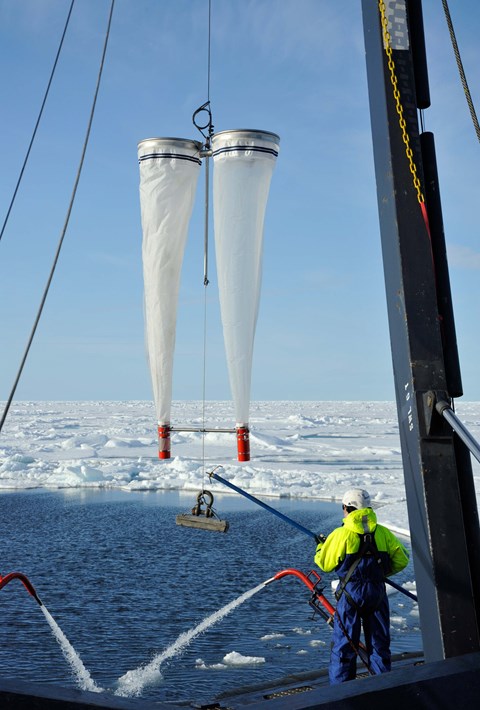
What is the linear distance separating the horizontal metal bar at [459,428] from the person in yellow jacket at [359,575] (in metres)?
1.58

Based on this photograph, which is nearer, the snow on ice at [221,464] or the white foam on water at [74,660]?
the white foam on water at [74,660]

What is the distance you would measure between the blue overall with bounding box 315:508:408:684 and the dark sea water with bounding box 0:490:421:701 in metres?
3.35

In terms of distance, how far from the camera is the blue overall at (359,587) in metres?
4.09

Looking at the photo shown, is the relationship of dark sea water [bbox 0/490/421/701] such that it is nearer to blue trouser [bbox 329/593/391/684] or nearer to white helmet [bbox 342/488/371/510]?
blue trouser [bbox 329/593/391/684]

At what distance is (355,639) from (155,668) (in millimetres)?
4365

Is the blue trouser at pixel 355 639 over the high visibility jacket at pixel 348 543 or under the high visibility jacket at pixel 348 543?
under

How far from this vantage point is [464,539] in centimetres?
Answer: 261

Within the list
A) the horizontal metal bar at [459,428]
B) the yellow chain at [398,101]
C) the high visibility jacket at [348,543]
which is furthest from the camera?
the high visibility jacket at [348,543]

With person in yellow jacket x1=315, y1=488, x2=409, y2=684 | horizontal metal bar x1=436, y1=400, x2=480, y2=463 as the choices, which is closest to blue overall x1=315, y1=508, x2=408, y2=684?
person in yellow jacket x1=315, y1=488, x2=409, y2=684

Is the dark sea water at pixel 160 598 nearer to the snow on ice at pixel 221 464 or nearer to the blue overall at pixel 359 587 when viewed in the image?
the snow on ice at pixel 221 464

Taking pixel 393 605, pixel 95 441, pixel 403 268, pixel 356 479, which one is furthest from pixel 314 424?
pixel 403 268

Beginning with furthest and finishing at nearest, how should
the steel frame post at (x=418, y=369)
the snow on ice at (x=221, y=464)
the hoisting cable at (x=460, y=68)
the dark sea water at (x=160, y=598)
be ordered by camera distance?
the snow on ice at (x=221, y=464), the dark sea water at (x=160, y=598), the hoisting cable at (x=460, y=68), the steel frame post at (x=418, y=369)

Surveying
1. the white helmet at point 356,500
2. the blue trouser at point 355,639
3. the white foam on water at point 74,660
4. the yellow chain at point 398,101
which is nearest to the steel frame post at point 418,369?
the yellow chain at point 398,101

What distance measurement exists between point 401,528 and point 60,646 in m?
8.60
